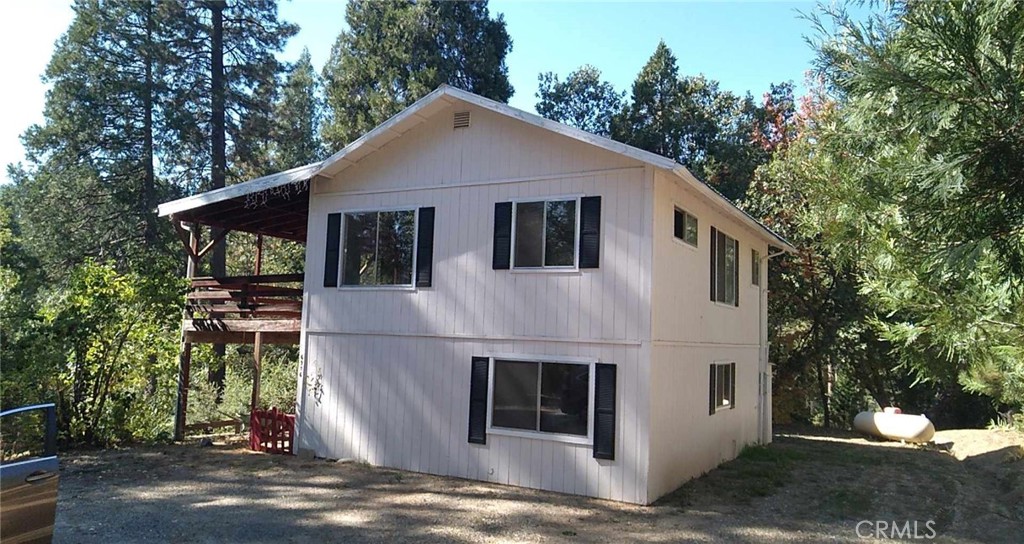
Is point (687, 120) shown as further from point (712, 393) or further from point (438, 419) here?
point (438, 419)

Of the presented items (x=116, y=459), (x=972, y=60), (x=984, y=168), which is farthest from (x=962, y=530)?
(x=116, y=459)

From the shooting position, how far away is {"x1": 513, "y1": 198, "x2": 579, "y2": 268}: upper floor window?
916 centimetres

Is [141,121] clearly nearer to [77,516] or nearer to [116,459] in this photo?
[116,459]

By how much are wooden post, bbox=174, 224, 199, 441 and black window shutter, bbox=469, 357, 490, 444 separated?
21.0 ft

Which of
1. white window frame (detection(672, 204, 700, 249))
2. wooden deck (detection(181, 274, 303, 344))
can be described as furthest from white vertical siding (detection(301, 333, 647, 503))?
white window frame (detection(672, 204, 700, 249))

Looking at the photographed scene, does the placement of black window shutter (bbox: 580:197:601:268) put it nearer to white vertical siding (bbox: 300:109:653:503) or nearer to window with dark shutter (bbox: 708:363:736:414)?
white vertical siding (bbox: 300:109:653:503)

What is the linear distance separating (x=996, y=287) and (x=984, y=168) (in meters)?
1.87

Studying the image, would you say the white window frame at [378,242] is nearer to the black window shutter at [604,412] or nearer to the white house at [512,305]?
the white house at [512,305]

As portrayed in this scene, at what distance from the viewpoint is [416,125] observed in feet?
34.9

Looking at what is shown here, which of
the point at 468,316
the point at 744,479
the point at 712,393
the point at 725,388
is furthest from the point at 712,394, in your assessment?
the point at 468,316

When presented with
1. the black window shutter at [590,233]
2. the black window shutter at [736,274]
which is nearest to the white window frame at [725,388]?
the black window shutter at [736,274]

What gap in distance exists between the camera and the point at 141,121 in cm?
2123

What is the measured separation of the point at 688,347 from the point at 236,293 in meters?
8.20

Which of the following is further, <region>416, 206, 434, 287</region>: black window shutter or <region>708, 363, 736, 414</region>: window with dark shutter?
<region>708, 363, 736, 414</region>: window with dark shutter
